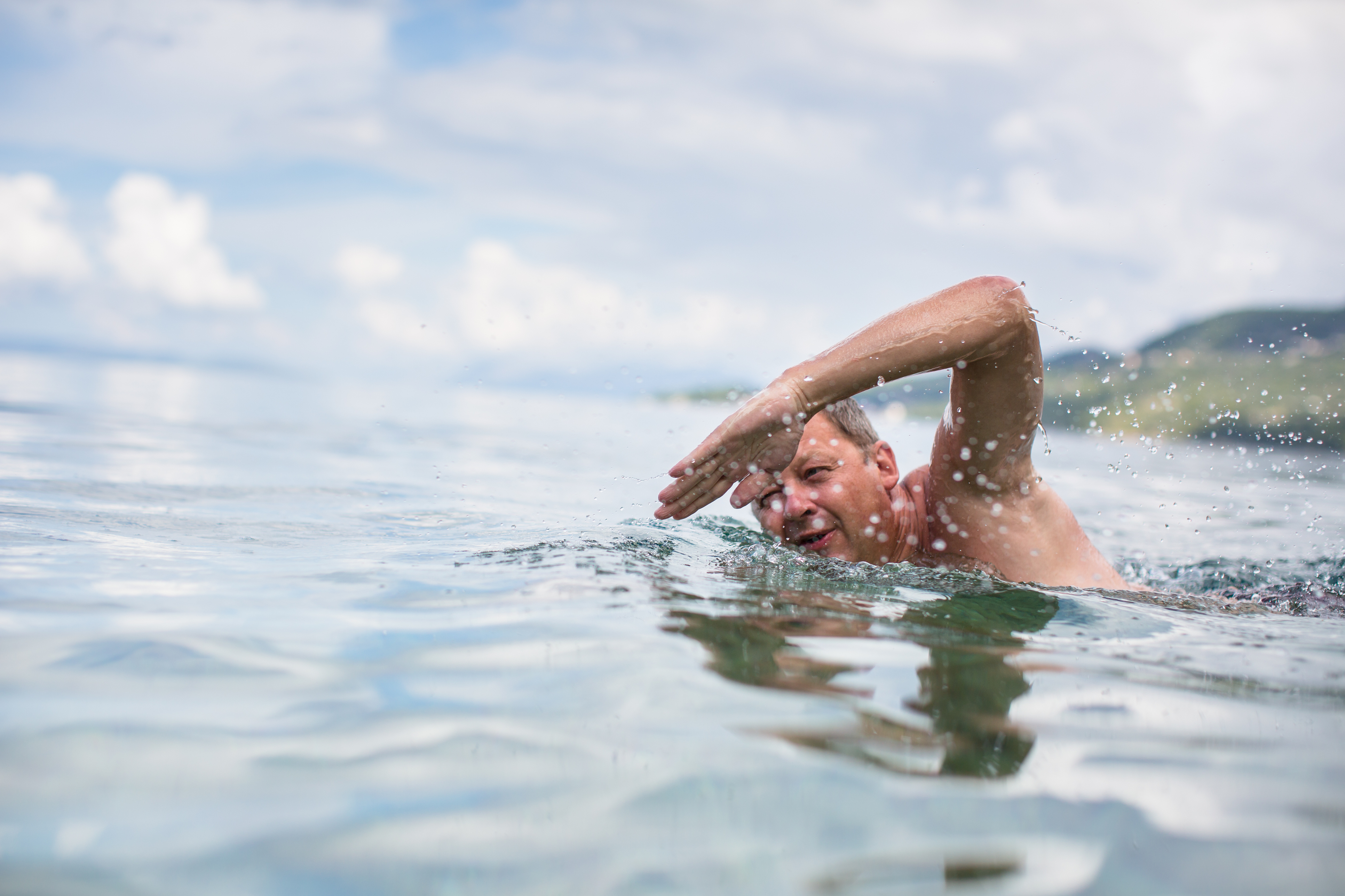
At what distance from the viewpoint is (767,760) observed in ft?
6.63

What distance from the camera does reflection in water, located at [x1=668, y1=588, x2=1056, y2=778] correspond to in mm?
2102

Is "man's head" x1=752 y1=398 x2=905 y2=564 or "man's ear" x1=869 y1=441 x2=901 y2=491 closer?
"man's head" x1=752 y1=398 x2=905 y2=564

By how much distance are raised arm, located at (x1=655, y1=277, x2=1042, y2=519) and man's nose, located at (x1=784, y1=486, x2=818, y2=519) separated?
484mm

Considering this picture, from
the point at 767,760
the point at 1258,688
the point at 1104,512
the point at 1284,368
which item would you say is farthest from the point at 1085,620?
the point at 1284,368

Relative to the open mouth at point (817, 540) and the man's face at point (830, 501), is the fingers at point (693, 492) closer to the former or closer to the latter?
the man's face at point (830, 501)

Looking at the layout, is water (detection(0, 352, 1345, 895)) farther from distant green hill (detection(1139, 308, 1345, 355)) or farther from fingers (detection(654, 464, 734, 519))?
distant green hill (detection(1139, 308, 1345, 355))

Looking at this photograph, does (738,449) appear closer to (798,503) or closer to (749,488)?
(749,488)

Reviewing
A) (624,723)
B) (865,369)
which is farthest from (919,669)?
(865,369)

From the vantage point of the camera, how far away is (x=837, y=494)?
4809 mm

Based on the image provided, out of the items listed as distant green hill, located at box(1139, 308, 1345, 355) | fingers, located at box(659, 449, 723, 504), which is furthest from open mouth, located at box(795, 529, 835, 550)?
distant green hill, located at box(1139, 308, 1345, 355)

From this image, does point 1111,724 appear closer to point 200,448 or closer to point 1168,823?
point 1168,823

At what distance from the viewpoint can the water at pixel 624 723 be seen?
5.45ft

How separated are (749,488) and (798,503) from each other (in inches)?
21.0

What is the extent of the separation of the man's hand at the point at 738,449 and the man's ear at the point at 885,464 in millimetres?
1241
